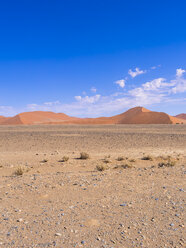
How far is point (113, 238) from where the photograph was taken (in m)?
4.31

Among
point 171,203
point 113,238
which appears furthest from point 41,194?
point 171,203

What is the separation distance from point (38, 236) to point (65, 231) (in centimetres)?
53

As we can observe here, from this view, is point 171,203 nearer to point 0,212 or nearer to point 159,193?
point 159,193

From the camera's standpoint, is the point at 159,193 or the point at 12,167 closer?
the point at 159,193

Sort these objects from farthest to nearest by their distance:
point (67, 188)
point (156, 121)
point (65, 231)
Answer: point (156, 121) → point (67, 188) → point (65, 231)

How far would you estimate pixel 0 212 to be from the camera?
5508 millimetres

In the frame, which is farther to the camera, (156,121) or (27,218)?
(156,121)

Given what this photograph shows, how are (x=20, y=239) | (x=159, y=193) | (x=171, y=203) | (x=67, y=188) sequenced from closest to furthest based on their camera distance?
(x=20, y=239) < (x=171, y=203) < (x=159, y=193) < (x=67, y=188)

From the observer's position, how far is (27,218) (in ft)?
17.0

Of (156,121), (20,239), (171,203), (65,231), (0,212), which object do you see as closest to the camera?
(20,239)

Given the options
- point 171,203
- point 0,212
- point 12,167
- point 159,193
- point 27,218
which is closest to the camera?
point 27,218

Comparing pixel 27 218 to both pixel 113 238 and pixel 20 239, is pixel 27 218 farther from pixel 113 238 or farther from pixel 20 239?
pixel 113 238

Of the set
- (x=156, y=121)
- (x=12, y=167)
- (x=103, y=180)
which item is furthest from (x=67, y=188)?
(x=156, y=121)

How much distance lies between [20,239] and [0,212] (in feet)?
4.99
